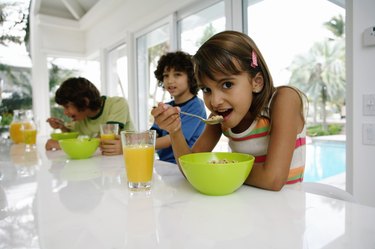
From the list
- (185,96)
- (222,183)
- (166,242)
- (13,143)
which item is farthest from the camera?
(13,143)

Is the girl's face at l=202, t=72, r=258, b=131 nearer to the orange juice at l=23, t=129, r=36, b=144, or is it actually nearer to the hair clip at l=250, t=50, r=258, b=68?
the hair clip at l=250, t=50, r=258, b=68

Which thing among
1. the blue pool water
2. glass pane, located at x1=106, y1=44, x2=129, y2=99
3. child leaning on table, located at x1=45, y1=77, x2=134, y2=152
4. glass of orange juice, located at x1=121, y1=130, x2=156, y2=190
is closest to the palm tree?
the blue pool water

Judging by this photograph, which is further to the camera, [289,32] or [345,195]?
[289,32]

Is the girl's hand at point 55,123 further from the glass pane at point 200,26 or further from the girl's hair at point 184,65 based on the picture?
the glass pane at point 200,26

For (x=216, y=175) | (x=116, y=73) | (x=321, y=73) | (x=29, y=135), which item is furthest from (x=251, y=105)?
(x=321, y=73)

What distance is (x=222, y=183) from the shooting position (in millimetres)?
628

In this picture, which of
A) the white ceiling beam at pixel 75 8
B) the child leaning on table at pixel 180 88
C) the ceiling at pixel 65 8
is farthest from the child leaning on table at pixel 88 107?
the white ceiling beam at pixel 75 8

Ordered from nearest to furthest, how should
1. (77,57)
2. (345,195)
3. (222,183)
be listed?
(222,183) → (345,195) → (77,57)

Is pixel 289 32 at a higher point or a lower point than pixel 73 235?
higher

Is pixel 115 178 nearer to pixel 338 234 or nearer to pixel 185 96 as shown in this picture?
pixel 338 234

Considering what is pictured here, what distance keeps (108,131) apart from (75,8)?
4.04 metres

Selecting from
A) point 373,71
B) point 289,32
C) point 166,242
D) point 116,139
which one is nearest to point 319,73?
point 289,32

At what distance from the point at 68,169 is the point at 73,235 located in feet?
2.03

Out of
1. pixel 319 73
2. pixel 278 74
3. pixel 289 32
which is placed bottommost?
pixel 278 74
